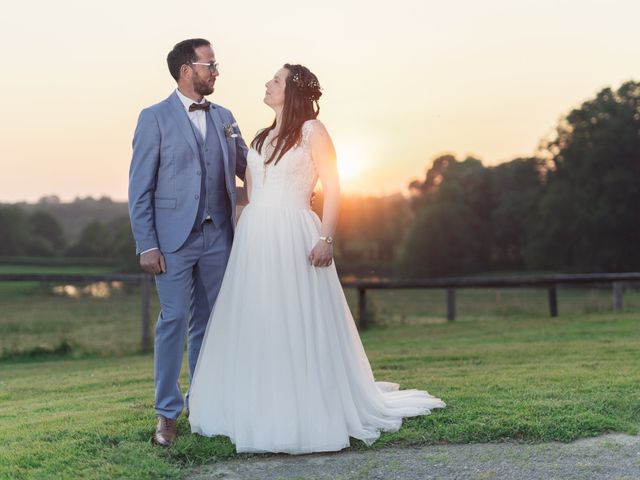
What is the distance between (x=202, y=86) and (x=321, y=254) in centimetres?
120

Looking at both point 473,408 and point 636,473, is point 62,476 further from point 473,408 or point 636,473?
point 636,473

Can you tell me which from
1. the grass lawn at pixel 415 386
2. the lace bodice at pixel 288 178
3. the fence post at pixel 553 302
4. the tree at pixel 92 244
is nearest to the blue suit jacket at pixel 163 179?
the lace bodice at pixel 288 178

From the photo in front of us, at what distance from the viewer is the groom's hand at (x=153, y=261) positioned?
15.2 ft

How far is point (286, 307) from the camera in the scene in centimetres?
465

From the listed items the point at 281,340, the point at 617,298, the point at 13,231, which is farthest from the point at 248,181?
the point at 13,231

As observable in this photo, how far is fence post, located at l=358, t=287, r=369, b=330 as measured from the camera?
14.0 meters

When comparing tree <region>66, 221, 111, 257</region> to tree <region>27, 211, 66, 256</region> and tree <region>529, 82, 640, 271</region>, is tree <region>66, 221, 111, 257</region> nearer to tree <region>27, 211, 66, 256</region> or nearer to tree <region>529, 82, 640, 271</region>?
Result: tree <region>27, 211, 66, 256</region>

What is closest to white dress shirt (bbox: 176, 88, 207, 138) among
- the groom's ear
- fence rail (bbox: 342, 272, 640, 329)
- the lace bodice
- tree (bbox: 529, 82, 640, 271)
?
the groom's ear

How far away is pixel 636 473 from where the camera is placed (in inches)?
158

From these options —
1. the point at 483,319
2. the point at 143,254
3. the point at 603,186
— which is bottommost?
the point at 483,319

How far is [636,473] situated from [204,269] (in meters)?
2.55

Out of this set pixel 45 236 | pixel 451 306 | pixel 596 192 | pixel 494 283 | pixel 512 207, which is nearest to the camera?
pixel 494 283

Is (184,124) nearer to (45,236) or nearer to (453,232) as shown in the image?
(453,232)

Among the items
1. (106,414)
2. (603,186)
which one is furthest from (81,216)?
(106,414)
